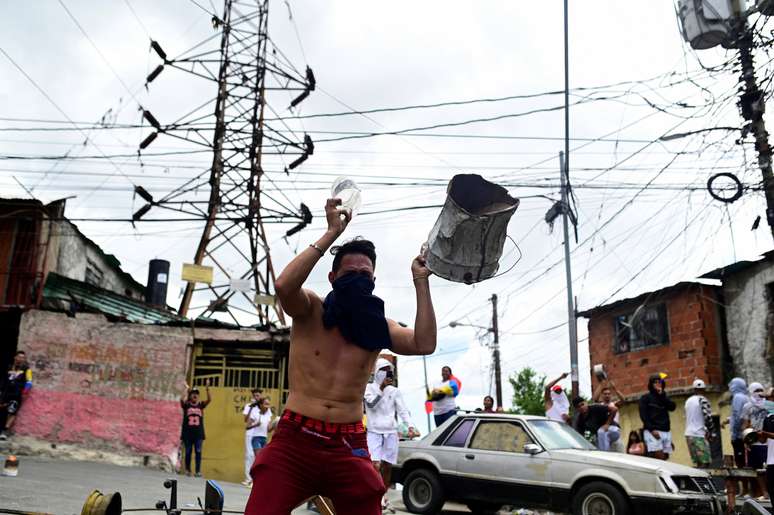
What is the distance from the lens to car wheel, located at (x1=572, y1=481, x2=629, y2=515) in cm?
857

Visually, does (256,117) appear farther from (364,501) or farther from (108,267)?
(364,501)

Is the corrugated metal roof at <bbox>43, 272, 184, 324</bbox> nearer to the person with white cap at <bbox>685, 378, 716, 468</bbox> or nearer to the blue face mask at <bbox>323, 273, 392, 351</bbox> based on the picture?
the person with white cap at <bbox>685, 378, 716, 468</bbox>

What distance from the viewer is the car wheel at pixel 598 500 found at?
8570mm

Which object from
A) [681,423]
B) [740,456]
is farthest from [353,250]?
[681,423]

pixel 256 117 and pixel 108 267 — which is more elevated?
pixel 256 117

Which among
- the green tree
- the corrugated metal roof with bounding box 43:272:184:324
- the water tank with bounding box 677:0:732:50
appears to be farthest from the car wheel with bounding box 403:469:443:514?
the green tree

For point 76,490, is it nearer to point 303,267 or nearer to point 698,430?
point 303,267

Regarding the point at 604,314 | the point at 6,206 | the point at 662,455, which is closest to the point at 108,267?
the point at 6,206

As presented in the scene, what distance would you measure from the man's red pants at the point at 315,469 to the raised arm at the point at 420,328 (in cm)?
45

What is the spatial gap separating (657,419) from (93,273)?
1744 centimetres

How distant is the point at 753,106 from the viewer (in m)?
12.2

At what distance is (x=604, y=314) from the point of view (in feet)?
88.9

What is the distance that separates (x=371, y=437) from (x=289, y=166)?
11883mm

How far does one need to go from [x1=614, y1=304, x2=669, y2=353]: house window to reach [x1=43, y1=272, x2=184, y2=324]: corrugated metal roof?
14.3 meters
